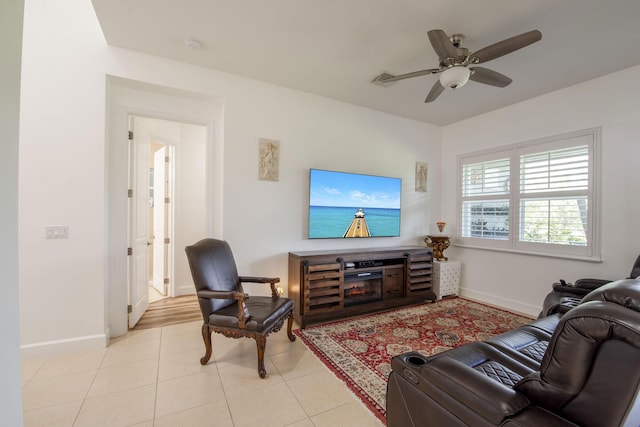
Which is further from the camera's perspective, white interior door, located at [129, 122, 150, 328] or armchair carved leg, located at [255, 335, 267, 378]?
white interior door, located at [129, 122, 150, 328]

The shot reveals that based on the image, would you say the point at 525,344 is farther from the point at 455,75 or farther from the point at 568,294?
the point at 455,75

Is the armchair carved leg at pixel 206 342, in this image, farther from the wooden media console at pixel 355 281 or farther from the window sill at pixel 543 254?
the window sill at pixel 543 254

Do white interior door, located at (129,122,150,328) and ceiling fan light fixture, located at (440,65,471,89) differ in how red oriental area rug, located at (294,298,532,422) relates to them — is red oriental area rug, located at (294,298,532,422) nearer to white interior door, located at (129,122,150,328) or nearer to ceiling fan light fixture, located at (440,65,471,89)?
white interior door, located at (129,122,150,328)

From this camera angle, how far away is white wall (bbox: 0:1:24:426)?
35.8 inches

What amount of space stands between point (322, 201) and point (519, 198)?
9.07 feet

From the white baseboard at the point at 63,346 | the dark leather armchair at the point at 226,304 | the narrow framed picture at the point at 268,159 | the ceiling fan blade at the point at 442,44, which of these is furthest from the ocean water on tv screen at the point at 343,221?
the white baseboard at the point at 63,346

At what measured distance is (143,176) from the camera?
3.28 m

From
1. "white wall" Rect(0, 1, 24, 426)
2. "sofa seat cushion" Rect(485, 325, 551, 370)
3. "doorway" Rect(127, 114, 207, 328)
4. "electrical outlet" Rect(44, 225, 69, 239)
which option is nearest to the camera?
Answer: "white wall" Rect(0, 1, 24, 426)

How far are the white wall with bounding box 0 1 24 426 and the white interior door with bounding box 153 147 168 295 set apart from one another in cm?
350

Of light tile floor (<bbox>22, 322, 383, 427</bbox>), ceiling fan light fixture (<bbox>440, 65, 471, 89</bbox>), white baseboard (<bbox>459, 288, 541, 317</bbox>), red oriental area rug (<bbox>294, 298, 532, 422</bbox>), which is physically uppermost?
ceiling fan light fixture (<bbox>440, 65, 471, 89</bbox>)

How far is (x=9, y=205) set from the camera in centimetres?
94

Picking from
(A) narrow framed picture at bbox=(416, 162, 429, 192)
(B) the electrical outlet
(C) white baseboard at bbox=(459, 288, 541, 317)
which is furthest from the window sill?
(B) the electrical outlet

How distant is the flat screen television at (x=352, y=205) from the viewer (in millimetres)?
3559

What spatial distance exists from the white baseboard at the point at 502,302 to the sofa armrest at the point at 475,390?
3.24 meters
